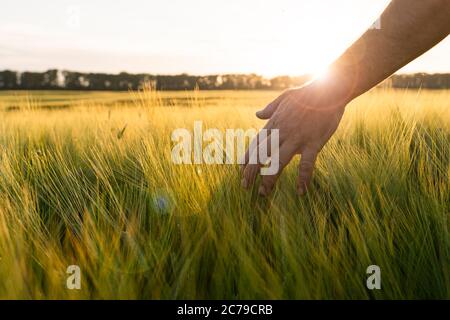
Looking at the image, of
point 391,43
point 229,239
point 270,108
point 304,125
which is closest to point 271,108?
point 270,108

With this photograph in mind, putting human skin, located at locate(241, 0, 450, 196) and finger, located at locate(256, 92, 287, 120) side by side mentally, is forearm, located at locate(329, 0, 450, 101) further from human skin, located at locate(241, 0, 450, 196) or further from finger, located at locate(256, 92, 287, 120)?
finger, located at locate(256, 92, 287, 120)

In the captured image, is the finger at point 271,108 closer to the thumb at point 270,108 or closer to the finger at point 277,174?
the thumb at point 270,108

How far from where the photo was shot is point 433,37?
103 cm

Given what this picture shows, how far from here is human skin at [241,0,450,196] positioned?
3.42ft

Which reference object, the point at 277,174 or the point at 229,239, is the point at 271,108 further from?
the point at 229,239

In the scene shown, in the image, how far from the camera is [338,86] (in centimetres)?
115

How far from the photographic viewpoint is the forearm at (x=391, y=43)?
1.00 meters

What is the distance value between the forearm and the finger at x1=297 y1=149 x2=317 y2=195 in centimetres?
18

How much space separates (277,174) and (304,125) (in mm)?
146

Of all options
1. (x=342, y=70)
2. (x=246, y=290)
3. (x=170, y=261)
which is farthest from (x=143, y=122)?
(x=246, y=290)

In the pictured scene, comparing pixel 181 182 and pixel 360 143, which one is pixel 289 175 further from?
pixel 360 143
